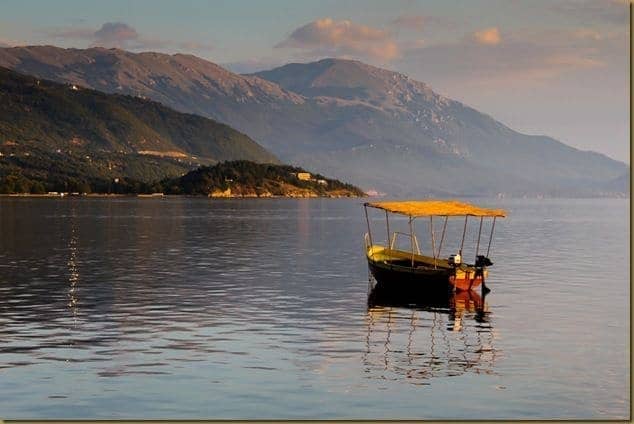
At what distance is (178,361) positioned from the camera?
1713 inches

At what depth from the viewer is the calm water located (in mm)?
36406

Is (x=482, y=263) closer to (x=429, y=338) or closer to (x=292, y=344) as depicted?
(x=429, y=338)

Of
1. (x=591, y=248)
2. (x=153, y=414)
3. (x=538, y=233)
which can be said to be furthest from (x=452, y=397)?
(x=538, y=233)

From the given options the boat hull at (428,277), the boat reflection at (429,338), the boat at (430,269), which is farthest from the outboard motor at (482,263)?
the boat reflection at (429,338)

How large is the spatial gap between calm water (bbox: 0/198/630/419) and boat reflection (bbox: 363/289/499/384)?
137 millimetres

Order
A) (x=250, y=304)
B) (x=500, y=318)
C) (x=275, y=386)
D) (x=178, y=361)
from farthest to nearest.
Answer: (x=250, y=304) → (x=500, y=318) → (x=178, y=361) → (x=275, y=386)

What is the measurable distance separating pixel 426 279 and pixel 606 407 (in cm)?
3497

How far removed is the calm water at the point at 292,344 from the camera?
119 feet

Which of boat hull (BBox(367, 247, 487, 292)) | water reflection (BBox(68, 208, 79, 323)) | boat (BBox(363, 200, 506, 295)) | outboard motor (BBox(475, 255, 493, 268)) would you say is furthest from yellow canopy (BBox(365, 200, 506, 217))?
water reflection (BBox(68, 208, 79, 323))

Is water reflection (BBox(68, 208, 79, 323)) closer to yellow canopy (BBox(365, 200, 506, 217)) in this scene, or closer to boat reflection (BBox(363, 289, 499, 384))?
boat reflection (BBox(363, 289, 499, 384))

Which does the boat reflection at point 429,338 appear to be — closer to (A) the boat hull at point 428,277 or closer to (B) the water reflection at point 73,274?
(A) the boat hull at point 428,277

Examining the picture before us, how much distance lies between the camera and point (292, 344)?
48500 millimetres

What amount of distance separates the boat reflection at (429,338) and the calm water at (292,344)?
5.4 inches

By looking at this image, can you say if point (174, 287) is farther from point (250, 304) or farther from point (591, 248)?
point (591, 248)
